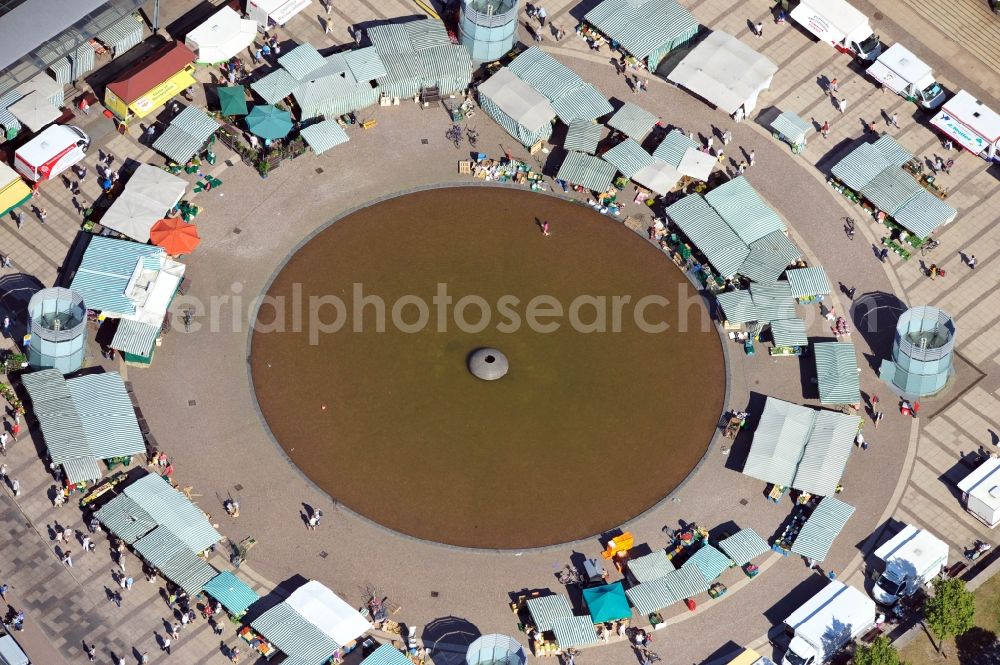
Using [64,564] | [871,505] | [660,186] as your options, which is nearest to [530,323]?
[660,186]

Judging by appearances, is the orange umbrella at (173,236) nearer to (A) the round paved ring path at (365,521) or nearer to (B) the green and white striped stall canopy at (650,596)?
(A) the round paved ring path at (365,521)

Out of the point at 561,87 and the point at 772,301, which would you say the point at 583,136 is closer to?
the point at 561,87

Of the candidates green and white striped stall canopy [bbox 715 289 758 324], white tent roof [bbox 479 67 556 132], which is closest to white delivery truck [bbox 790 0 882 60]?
white tent roof [bbox 479 67 556 132]

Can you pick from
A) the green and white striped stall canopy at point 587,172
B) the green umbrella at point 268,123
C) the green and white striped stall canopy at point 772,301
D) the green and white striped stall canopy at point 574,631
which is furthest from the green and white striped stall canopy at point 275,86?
the green and white striped stall canopy at point 574,631

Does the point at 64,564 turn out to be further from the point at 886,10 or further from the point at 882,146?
the point at 886,10

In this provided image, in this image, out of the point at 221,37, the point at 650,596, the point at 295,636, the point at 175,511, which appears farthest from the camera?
the point at 221,37

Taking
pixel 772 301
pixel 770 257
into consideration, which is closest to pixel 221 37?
pixel 770 257
